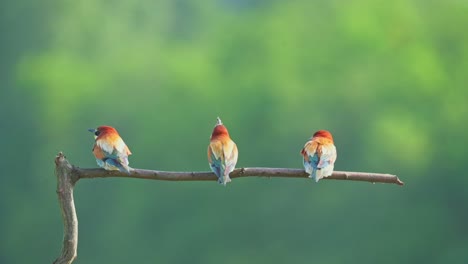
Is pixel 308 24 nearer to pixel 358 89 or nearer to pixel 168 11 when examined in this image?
pixel 358 89

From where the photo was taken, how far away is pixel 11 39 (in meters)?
7.15

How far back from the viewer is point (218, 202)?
6.95 metres

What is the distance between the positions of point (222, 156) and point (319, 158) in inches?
13.5

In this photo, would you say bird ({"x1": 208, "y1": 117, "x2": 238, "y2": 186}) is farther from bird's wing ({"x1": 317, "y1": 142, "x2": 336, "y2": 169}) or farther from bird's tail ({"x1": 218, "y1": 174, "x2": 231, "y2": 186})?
bird's wing ({"x1": 317, "y1": 142, "x2": 336, "y2": 169})

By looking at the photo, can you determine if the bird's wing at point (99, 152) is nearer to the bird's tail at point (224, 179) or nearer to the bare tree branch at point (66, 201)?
the bare tree branch at point (66, 201)

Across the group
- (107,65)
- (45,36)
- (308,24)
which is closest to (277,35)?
(308,24)

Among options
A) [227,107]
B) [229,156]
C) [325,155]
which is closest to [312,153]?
[325,155]

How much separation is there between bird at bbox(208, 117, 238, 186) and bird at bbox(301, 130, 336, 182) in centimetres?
26

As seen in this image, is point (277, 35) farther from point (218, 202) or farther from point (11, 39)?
point (11, 39)

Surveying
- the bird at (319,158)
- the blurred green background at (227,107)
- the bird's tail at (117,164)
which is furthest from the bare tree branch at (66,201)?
the blurred green background at (227,107)

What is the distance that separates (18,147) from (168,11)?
1681mm

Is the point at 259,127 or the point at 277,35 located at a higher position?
the point at 277,35

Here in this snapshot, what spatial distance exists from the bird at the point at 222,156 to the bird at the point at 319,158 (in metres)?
0.26

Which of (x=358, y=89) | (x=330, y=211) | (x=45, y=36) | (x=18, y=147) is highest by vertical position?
(x=45, y=36)
